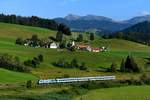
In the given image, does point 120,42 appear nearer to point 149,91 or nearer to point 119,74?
point 119,74

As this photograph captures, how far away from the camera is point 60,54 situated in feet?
380

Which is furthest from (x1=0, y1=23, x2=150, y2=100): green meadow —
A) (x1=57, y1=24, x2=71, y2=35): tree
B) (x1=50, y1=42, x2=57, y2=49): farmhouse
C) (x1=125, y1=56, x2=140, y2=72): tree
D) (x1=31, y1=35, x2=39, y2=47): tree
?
(x1=50, y1=42, x2=57, y2=49): farmhouse

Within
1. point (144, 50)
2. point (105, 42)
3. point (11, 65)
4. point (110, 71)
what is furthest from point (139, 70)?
point (105, 42)

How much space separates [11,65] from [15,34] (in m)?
74.0

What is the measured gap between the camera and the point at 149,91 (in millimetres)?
70188

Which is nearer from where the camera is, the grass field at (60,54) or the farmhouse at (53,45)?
the grass field at (60,54)

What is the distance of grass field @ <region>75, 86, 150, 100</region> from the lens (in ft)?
202

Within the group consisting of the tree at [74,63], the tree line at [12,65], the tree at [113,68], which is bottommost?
the tree at [113,68]

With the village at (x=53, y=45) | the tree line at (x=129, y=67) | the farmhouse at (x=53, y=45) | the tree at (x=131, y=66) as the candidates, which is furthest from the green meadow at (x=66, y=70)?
the farmhouse at (x=53, y=45)

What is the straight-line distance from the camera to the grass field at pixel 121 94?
6162 centimetres

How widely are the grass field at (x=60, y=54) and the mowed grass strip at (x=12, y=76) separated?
3373mm

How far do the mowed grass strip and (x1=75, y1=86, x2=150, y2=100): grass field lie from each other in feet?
40.5

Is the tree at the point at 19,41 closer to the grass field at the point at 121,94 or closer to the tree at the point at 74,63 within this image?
the tree at the point at 74,63

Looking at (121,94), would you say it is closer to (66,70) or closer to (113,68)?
(66,70)
